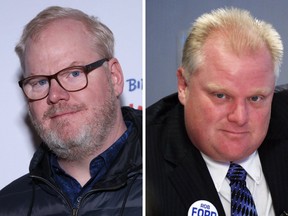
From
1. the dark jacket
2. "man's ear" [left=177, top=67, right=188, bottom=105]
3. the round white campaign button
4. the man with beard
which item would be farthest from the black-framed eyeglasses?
the round white campaign button

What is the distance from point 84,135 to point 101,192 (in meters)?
0.14

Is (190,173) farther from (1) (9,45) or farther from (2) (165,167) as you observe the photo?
(1) (9,45)

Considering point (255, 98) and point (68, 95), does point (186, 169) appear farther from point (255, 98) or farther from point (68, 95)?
point (68, 95)

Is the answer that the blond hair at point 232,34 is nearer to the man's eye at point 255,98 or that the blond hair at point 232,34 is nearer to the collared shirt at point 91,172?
the man's eye at point 255,98

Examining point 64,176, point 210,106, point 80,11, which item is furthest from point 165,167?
point 80,11

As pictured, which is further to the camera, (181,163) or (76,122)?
(76,122)

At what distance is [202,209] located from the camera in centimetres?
90

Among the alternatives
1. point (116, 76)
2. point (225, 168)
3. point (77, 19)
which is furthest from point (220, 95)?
point (77, 19)

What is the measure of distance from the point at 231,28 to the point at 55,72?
16.4 inches

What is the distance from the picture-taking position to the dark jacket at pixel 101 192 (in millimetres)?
1054

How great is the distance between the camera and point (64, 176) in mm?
1102

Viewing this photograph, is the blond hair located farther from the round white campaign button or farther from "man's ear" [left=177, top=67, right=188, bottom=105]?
the round white campaign button

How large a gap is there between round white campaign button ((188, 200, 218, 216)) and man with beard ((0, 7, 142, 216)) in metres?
0.18

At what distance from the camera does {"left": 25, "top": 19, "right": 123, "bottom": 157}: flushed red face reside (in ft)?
3.44
